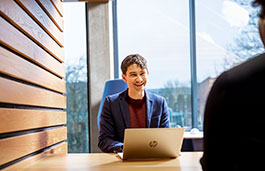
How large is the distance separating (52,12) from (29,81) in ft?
2.41

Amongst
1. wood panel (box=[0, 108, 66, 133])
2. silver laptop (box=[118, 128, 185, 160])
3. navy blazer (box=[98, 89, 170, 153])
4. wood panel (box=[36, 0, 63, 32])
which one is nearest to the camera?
wood panel (box=[0, 108, 66, 133])

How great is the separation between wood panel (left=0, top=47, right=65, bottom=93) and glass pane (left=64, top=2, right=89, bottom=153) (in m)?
2.25

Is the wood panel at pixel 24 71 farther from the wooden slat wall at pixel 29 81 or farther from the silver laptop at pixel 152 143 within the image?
the silver laptop at pixel 152 143

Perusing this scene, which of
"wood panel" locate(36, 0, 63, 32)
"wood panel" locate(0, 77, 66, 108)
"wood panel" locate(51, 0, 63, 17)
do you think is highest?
"wood panel" locate(51, 0, 63, 17)

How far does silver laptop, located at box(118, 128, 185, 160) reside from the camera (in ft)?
5.95

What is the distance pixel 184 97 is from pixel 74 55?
1.59 meters

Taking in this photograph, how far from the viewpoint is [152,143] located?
6.15ft

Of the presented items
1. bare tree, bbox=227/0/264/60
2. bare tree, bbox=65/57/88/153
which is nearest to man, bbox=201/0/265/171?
bare tree, bbox=65/57/88/153

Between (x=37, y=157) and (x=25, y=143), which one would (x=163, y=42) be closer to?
(x=37, y=157)

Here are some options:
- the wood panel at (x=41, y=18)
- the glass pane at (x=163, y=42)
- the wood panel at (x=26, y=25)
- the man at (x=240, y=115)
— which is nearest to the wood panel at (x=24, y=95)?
the wood panel at (x=26, y=25)

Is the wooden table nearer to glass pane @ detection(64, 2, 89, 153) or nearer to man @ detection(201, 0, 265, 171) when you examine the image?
man @ detection(201, 0, 265, 171)

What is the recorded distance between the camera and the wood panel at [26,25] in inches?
62.4

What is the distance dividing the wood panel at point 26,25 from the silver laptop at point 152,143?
0.74 metres

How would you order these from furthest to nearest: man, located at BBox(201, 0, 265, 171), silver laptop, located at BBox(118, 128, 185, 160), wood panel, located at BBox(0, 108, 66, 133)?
1. silver laptop, located at BBox(118, 128, 185, 160)
2. wood panel, located at BBox(0, 108, 66, 133)
3. man, located at BBox(201, 0, 265, 171)
